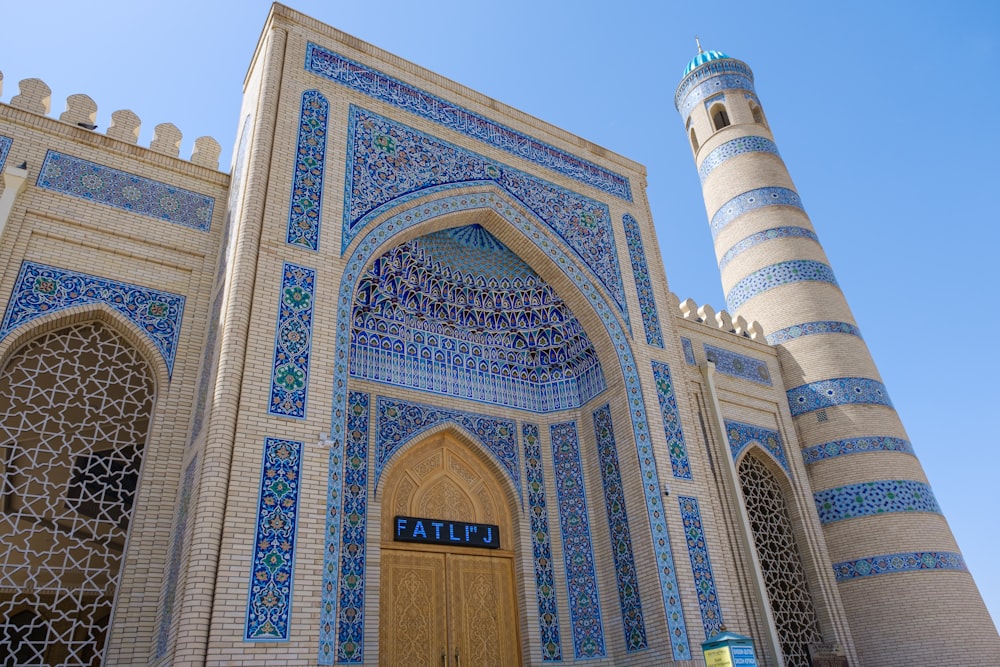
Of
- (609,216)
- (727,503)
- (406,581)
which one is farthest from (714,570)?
(609,216)

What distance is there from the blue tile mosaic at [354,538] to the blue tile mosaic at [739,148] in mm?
5993

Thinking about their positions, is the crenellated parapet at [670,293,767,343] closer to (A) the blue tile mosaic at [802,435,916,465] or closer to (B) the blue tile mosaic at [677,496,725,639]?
(A) the blue tile mosaic at [802,435,916,465]

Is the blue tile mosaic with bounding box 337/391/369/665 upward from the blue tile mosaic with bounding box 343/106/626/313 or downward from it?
downward

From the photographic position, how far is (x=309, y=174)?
529 cm

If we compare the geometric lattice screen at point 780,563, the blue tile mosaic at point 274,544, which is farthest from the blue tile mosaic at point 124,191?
the geometric lattice screen at point 780,563

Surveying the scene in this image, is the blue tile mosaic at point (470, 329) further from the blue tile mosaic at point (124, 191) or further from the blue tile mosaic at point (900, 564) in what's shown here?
the blue tile mosaic at point (900, 564)

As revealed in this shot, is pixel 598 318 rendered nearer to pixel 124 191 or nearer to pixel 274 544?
pixel 274 544

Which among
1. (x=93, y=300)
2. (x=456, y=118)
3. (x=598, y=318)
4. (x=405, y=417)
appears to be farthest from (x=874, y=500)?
(x=93, y=300)

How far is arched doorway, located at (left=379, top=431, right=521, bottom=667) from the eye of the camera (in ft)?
17.6

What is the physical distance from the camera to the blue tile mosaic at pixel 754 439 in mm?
7270

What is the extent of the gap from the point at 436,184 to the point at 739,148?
5.07 meters

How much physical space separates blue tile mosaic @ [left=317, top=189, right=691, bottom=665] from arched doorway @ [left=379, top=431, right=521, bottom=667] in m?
1.10

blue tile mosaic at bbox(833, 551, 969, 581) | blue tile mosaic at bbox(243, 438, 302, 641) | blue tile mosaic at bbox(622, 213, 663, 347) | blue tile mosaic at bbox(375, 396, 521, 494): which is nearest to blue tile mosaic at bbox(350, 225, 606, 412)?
blue tile mosaic at bbox(375, 396, 521, 494)

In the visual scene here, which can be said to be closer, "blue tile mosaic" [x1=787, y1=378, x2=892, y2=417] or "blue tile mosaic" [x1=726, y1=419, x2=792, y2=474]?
"blue tile mosaic" [x1=726, y1=419, x2=792, y2=474]
